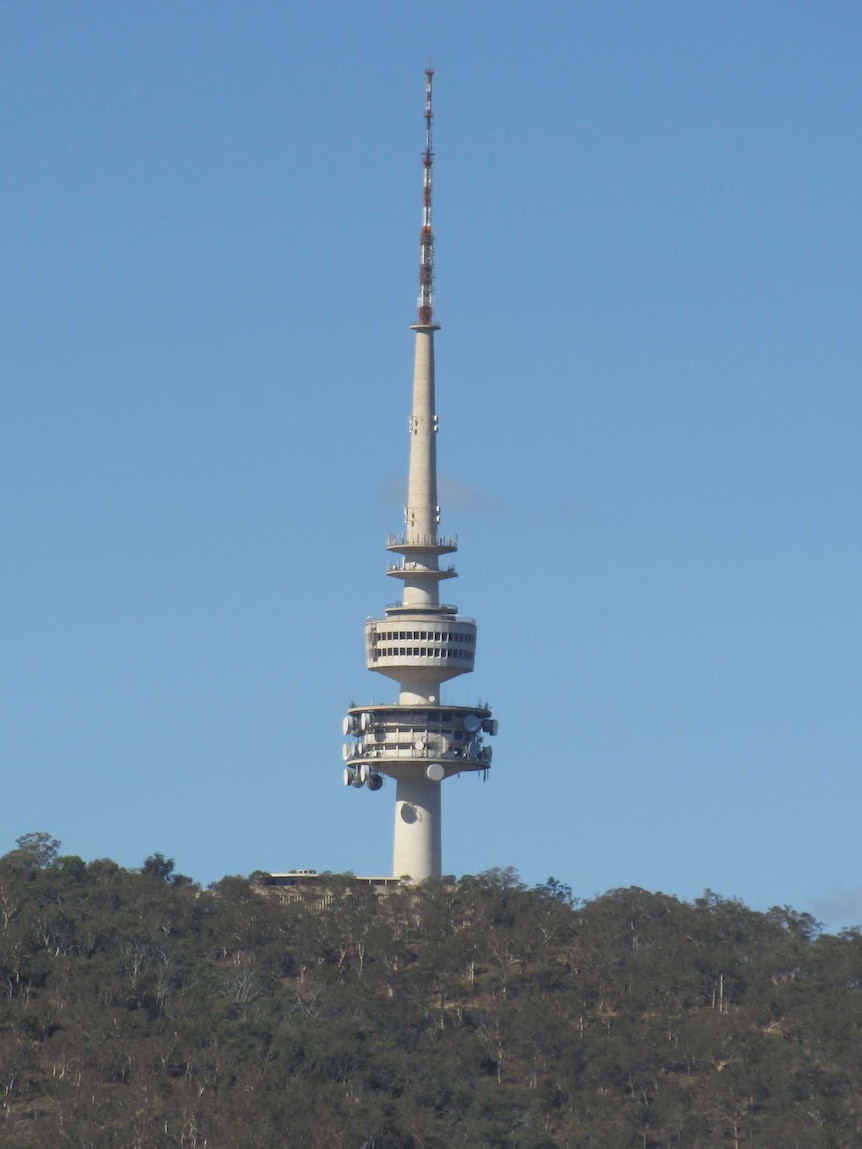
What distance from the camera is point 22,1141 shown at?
168000 mm

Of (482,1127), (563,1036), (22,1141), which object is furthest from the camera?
(563,1036)

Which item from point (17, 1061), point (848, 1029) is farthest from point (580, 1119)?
point (17, 1061)

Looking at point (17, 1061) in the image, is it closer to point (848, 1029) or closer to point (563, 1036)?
point (563, 1036)

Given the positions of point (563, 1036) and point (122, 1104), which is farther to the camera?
point (563, 1036)

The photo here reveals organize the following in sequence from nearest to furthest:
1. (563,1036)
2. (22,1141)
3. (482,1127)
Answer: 1. (22,1141)
2. (482,1127)
3. (563,1036)

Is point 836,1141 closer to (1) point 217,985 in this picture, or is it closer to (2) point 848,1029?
(2) point 848,1029

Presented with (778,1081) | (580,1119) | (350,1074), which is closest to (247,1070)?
(350,1074)

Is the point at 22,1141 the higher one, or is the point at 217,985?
the point at 217,985

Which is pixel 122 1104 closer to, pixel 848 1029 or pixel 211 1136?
pixel 211 1136

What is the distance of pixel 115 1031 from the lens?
18462 cm

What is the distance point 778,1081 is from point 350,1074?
2638 centimetres

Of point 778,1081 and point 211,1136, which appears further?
point 778,1081

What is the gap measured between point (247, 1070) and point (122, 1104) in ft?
32.4

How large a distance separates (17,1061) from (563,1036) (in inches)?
1422
